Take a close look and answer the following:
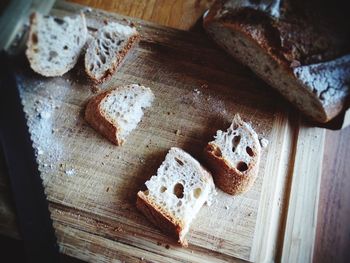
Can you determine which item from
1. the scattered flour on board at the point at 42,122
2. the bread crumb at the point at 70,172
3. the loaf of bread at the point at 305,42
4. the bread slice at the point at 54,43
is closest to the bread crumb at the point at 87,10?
the bread slice at the point at 54,43

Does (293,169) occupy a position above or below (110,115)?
below

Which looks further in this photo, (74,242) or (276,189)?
(276,189)

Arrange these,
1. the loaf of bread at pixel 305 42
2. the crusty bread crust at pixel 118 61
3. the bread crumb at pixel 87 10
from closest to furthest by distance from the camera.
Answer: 1. the loaf of bread at pixel 305 42
2. the crusty bread crust at pixel 118 61
3. the bread crumb at pixel 87 10

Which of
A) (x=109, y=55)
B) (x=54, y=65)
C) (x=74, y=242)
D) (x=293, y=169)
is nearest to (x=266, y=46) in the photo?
(x=293, y=169)

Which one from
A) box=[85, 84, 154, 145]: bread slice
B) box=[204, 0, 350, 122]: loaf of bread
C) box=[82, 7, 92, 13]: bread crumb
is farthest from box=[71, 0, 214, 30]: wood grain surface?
box=[85, 84, 154, 145]: bread slice

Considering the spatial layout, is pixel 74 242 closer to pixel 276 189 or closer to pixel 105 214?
pixel 105 214

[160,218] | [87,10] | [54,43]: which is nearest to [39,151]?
[54,43]

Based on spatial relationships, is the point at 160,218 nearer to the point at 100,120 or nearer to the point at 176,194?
the point at 176,194

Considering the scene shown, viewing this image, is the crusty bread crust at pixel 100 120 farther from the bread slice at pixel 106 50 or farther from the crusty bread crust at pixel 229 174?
the crusty bread crust at pixel 229 174
